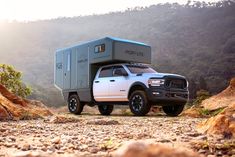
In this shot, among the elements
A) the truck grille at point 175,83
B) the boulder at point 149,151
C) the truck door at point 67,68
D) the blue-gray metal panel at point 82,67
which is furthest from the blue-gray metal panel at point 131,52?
the boulder at point 149,151

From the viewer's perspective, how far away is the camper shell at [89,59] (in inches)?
516

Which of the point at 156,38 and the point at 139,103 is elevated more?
the point at 156,38

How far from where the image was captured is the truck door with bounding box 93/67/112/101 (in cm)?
1305

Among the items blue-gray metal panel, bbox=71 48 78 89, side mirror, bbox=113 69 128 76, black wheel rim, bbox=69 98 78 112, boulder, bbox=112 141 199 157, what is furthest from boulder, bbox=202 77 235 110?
boulder, bbox=112 141 199 157

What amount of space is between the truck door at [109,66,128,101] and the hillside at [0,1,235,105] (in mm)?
19605

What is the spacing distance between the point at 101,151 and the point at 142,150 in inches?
79.8

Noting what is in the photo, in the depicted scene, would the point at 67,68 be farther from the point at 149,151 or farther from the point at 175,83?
the point at 149,151

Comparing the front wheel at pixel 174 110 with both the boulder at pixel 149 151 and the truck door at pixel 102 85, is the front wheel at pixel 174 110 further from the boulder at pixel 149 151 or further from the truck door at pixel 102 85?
the boulder at pixel 149 151

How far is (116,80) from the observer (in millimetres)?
12633

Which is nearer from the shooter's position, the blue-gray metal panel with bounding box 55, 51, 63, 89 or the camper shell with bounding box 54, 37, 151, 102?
the camper shell with bounding box 54, 37, 151, 102

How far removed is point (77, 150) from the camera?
377 cm

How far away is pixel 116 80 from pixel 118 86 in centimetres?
26

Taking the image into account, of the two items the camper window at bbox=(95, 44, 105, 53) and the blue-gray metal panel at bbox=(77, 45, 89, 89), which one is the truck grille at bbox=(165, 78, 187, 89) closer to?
the camper window at bbox=(95, 44, 105, 53)

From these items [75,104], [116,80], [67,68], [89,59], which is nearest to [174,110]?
[116,80]
